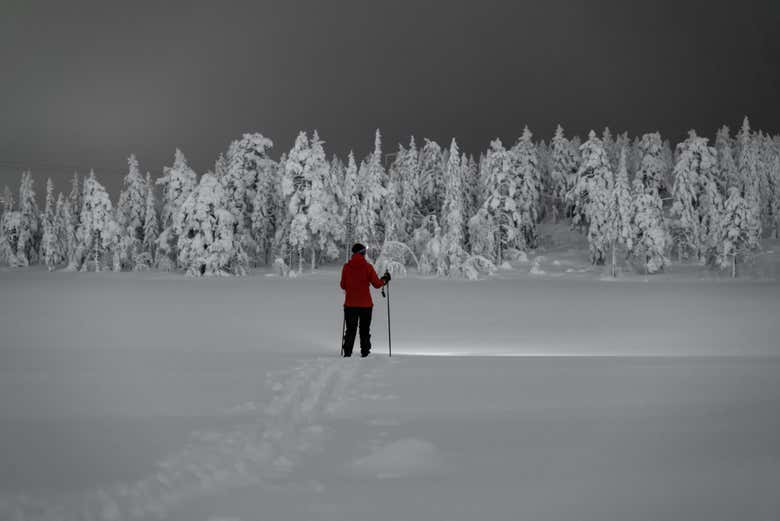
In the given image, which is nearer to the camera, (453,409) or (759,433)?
(759,433)

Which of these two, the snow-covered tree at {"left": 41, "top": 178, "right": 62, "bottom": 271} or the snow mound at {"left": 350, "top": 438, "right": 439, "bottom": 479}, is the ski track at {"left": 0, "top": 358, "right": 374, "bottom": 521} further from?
the snow-covered tree at {"left": 41, "top": 178, "right": 62, "bottom": 271}

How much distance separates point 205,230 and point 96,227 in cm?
2376

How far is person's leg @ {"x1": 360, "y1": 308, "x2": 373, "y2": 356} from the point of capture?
10562 mm

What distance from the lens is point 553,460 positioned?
15.8 ft

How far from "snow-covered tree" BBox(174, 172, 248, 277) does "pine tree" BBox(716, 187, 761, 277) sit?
45192 mm

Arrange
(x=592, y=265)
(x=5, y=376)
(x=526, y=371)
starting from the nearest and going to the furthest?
(x=5, y=376)
(x=526, y=371)
(x=592, y=265)

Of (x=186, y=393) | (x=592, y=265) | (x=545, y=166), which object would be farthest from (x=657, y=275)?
(x=186, y=393)

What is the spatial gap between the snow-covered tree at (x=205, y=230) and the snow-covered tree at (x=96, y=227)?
19.3 metres

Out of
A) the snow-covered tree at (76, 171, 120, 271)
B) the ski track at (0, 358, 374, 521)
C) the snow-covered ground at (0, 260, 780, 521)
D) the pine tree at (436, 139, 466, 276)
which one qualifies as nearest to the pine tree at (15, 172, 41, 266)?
the snow-covered tree at (76, 171, 120, 271)

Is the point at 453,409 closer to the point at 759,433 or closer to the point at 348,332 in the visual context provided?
the point at 759,433

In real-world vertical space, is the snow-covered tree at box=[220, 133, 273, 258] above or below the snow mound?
above

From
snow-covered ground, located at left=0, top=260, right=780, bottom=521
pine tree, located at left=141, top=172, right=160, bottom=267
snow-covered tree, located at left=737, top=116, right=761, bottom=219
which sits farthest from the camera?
snow-covered tree, located at left=737, top=116, right=761, bottom=219

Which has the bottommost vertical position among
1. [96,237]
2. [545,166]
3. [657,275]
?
[657,275]

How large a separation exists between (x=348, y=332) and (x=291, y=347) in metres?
2.10
